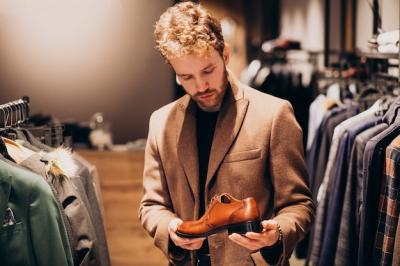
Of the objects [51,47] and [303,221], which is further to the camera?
[51,47]

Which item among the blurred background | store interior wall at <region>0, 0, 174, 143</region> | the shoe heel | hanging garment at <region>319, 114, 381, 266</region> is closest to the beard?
the shoe heel

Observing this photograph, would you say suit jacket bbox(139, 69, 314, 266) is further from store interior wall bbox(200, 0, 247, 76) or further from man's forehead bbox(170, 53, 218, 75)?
store interior wall bbox(200, 0, 247, 76)

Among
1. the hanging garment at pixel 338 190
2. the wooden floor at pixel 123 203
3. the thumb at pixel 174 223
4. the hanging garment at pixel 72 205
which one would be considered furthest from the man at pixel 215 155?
the wooden floor at pixel 123 203

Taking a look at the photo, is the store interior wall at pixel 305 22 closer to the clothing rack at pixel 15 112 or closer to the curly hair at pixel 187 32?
the clothing rack at pixel 15 112

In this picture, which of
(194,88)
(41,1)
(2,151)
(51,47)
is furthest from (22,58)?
(194,88)

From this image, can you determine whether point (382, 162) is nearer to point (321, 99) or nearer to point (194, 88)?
point (194, 88)

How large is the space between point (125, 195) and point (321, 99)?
1.39 m

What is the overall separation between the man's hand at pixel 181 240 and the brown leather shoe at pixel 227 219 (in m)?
0.01

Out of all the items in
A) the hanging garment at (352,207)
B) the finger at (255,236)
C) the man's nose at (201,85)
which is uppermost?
the man's nose at (201,85)

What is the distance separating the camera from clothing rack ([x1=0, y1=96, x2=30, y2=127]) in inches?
83.3

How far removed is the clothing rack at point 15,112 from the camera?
212 cm

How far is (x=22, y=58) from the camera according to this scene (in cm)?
322

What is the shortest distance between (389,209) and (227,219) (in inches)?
27.7

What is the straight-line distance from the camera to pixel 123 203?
12.9 ft
